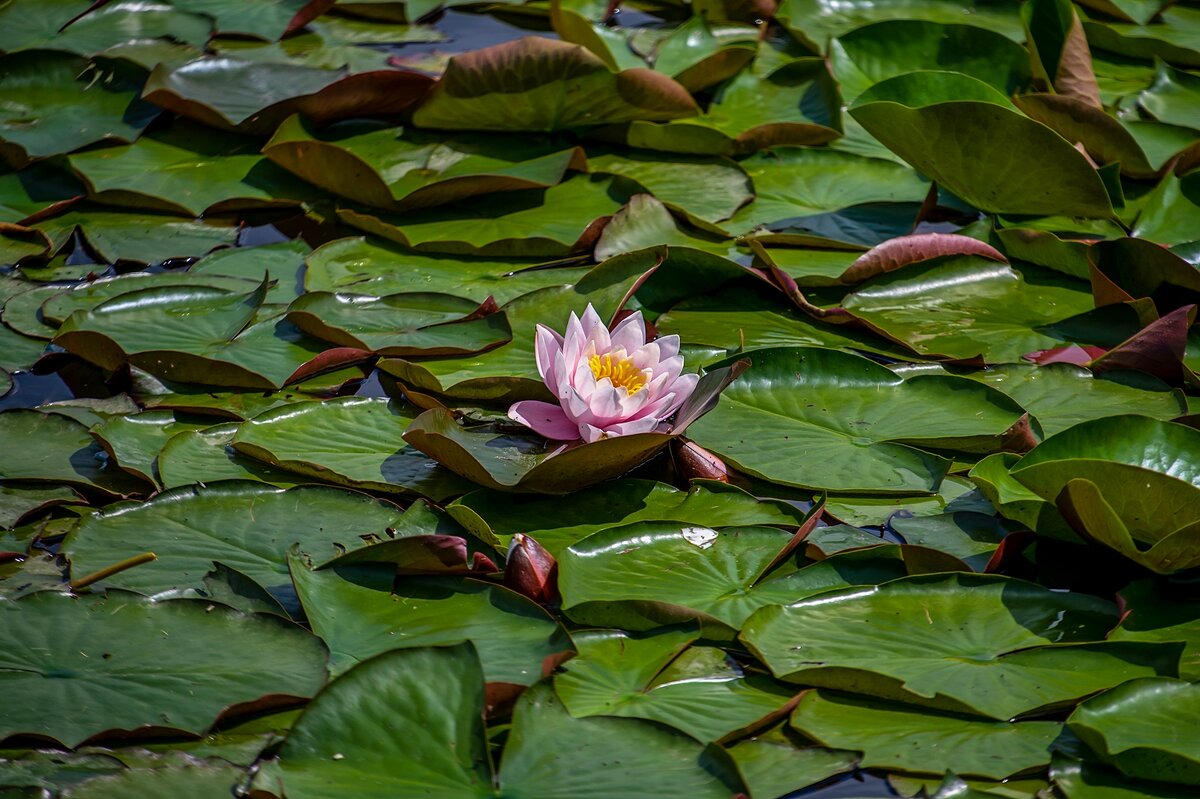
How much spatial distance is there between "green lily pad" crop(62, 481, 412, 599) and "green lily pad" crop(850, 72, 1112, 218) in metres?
1.51

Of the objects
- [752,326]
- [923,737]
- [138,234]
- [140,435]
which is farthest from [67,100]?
[923,737]

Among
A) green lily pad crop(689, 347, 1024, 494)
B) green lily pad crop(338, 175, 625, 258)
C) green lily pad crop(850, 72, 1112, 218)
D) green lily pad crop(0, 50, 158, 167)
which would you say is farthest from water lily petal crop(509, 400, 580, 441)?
green lily pad crop(0, 50, 158, 167)

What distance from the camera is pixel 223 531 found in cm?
187

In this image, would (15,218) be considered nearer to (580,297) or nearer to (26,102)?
(26,102)

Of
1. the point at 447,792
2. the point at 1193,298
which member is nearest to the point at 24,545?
the point at 447,792

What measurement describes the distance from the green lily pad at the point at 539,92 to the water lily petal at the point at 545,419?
128cm

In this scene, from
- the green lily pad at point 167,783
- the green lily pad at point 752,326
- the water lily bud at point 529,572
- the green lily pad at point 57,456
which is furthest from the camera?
the green lily pad at point 752,326

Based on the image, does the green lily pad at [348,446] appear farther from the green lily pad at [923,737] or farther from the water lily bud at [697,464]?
the green lily pad at [923,737]

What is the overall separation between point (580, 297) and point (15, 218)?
4.85 feet

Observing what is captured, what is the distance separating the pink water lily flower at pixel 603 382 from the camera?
195cm

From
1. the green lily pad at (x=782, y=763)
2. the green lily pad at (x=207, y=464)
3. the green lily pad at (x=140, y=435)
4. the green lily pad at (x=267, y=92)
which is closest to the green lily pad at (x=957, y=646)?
the green lily pad at (x=782, y=763)

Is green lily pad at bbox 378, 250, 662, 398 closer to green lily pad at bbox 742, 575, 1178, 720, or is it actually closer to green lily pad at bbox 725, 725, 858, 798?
green lily pad at bbox 742, 575, 1178, 720

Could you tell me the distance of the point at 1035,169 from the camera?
2.66 m

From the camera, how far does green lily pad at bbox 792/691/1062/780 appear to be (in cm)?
149
